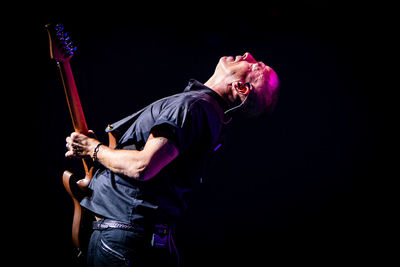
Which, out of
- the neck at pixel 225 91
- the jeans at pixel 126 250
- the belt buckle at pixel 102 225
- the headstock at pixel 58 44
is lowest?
the jeans at pixel 126 250

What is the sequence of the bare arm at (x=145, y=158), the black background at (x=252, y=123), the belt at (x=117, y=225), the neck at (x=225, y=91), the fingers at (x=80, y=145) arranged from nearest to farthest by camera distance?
the bare arm at (x=145, y=158), the belt at (x=117, y=225), the fingers at (x=80, y=145), the neck at (x=225, y=91), the black background at (x=252, y=123)

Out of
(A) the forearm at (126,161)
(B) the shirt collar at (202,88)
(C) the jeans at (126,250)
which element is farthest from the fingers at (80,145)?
(B) the shirt collar at (202,88)

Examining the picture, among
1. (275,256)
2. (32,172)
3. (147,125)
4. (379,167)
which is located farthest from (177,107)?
(379,167)

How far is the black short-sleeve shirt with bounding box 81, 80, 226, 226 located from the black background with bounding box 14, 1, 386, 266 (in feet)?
4.87

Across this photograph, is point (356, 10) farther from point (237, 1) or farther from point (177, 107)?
point (177, 107)

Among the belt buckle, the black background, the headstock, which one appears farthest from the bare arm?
the black background

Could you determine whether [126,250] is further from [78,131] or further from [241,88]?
[241,88]

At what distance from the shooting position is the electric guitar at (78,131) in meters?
1.46

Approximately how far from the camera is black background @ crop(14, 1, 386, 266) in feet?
7.93

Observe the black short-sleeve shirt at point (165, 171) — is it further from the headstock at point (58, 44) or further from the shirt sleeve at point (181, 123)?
the headstock at point (58, 44)

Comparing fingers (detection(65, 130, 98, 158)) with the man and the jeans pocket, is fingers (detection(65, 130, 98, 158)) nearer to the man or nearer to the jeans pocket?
the man

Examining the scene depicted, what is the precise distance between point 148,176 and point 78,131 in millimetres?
796

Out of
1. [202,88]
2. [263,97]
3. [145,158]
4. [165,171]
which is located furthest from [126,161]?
[263,97]

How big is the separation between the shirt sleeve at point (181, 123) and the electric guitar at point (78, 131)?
67 cm
